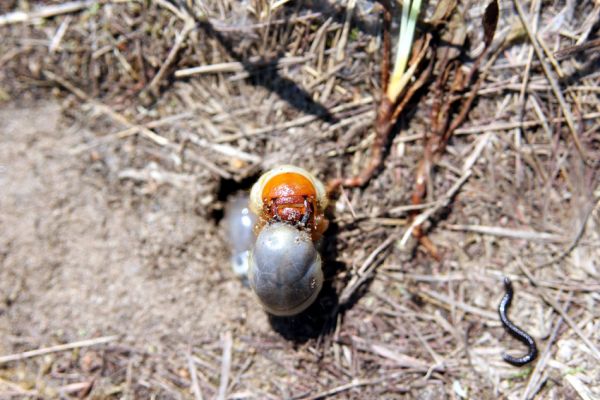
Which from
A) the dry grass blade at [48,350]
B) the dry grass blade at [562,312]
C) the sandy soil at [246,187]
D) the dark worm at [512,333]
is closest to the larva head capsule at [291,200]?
the sandy soil at [246,187]

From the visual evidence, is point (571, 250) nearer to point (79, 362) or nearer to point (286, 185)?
point (286, 185)

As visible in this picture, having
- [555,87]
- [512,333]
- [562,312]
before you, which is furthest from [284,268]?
[555,87]

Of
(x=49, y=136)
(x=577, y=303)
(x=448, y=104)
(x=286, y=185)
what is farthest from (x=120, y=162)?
(x=577, y=303)

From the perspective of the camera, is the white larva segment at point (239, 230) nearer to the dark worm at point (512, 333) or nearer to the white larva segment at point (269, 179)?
the white larva segment at point (269, 179)

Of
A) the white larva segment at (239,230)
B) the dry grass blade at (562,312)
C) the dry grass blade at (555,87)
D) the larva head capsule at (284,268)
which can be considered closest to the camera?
the larva head capsule at (284,268)

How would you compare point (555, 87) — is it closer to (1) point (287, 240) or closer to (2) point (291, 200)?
(2) point (291, 200)

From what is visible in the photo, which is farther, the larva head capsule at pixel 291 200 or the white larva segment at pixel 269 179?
the white larva segment at pixel 269 179
